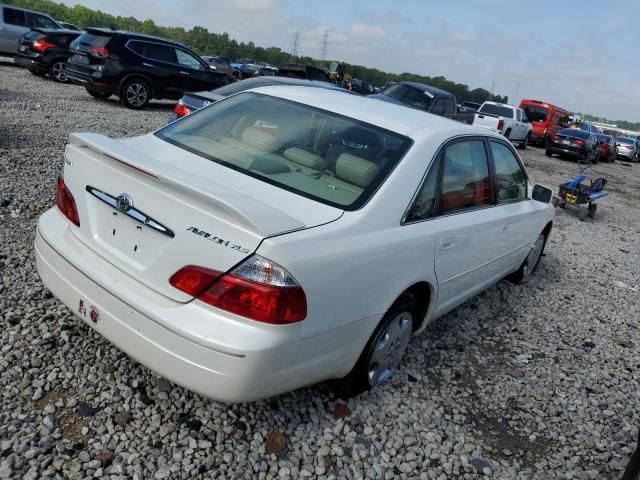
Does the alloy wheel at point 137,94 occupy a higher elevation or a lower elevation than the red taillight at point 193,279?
lower

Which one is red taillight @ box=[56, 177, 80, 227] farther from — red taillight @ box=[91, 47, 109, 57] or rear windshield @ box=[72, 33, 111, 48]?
rear windshield @ box=[72, 33, 111, 48]

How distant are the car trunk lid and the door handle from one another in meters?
0.86

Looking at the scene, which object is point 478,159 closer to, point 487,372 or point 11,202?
point 487,372

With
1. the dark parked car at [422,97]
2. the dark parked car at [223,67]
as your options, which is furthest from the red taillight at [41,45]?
the dark parked car at [223,67]

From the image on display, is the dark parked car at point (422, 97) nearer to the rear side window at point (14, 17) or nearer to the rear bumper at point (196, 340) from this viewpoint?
the rear bumper at point (196, 340)

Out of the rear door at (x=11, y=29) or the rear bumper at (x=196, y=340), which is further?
the rear door at (x=11, y=29)

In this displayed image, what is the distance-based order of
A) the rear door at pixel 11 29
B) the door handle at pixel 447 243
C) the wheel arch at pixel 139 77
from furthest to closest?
the rear door at pixel 11 29
the wheel arch at pixel 139 77
the door handle at pixel 447 243

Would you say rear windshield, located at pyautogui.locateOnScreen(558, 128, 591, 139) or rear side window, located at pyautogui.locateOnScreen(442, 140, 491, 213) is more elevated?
rear side window, located at pyautogui.locateOnScreen(442, 140, 491, 213)

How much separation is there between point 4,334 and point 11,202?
2.41m

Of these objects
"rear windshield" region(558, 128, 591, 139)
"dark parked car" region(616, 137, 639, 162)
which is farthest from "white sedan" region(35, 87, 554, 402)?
"dark parked car" region(616, 137, 639, 162)

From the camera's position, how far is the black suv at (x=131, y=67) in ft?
40.3

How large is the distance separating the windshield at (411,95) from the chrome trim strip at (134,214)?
1264cm

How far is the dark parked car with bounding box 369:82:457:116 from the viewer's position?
14.4 m

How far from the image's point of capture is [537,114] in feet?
88.8
